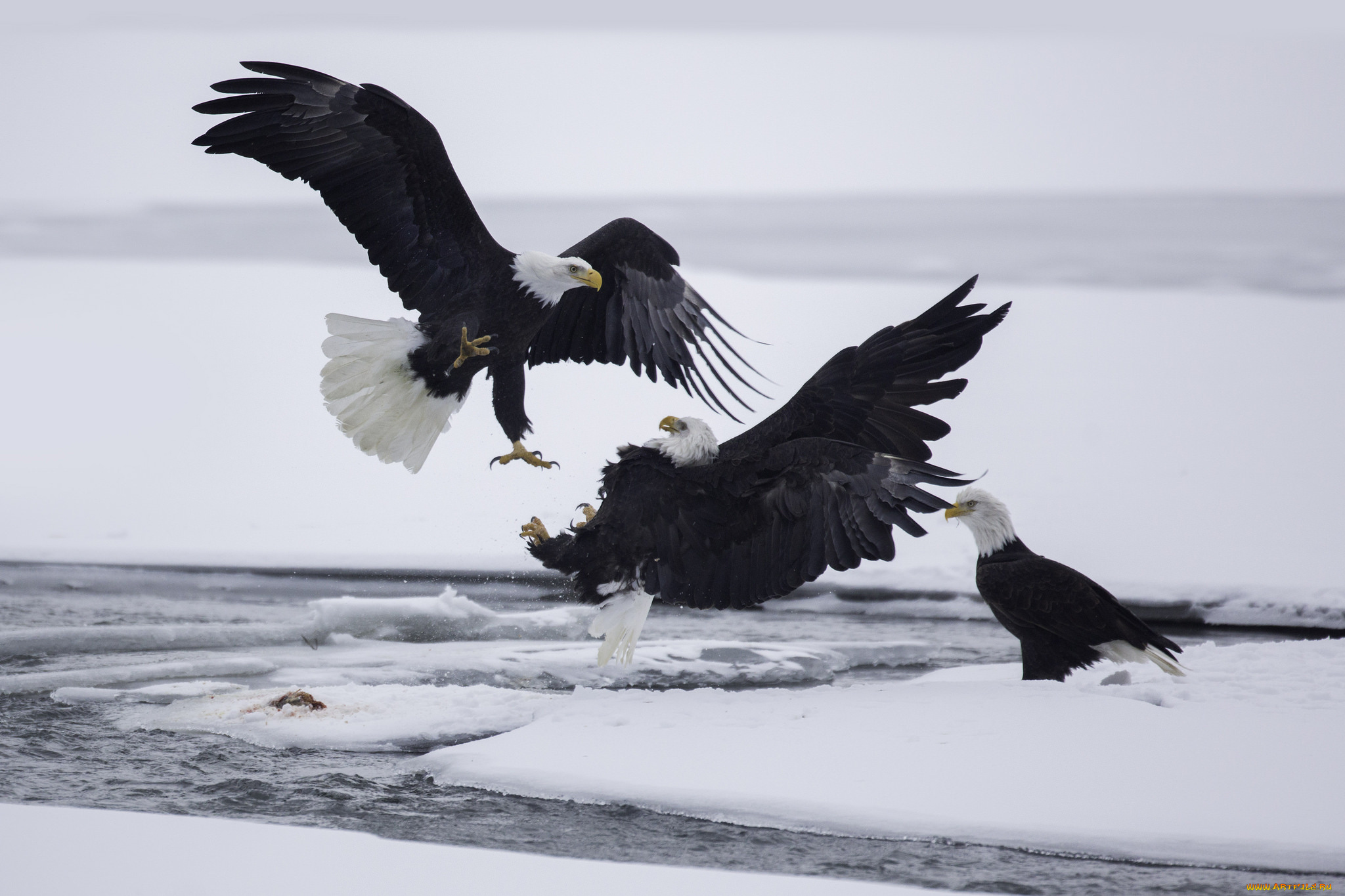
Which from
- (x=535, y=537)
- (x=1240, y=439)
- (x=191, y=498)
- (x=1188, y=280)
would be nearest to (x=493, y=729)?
(x=535, y=537)

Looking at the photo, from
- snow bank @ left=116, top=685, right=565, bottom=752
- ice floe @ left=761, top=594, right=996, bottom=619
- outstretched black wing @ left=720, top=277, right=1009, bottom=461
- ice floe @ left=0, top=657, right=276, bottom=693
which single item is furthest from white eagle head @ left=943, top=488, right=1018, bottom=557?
ice floe @ left=0, top=657, right=276, bottom=693

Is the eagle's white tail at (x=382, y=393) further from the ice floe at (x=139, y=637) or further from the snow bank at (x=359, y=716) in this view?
the snow bank at (x=359, y=716)

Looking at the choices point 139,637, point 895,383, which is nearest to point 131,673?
point 139,637

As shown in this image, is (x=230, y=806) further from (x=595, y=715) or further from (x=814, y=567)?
(x=814, y=567)

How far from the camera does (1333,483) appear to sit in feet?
21.6

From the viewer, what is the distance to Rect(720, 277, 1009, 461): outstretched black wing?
3.87 meters

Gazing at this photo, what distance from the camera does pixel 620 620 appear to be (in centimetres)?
362

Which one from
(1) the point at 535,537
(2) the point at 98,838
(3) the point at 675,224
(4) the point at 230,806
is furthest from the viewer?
(3) the point at 675,224

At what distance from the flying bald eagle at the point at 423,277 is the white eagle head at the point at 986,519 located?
0.81 meters

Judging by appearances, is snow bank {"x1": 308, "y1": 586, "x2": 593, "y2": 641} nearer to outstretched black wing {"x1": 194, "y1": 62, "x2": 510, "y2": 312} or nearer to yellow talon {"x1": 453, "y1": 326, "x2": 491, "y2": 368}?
yellow talon {"x1": 453, "y1": 326, "x2": 491, "y2": 368}

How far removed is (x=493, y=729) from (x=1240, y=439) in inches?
215

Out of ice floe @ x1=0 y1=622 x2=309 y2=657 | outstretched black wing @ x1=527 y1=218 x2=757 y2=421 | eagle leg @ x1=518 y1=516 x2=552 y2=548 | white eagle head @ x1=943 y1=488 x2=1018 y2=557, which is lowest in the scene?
ice floe @ x1=0 y1=622 x2=309 y2=657

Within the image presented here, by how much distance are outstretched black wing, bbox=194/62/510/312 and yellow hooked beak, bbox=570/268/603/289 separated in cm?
33

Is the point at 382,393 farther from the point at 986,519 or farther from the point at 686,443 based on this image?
the point at 986,519
